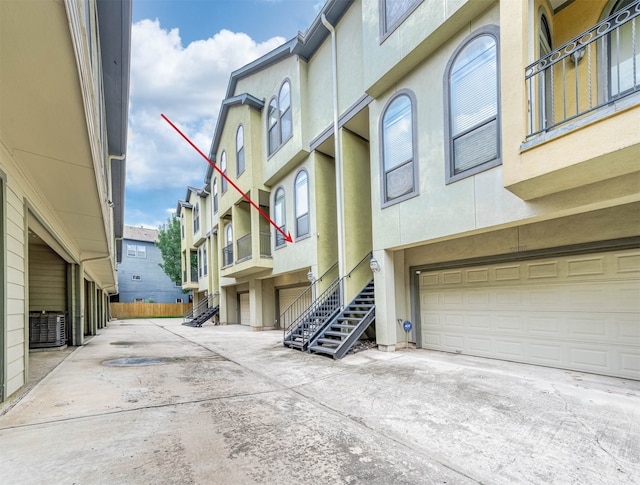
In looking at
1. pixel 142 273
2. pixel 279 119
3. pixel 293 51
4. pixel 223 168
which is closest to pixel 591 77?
pixel 293 51

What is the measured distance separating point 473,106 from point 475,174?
3.93 ft

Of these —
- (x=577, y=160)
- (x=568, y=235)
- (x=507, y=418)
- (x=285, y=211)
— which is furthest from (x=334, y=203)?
(x=507, y=418)

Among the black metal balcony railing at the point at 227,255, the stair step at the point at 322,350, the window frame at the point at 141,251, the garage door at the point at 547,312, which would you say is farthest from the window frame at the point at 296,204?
the window frame at the point at 141,251

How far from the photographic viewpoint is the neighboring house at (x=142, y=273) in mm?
30688

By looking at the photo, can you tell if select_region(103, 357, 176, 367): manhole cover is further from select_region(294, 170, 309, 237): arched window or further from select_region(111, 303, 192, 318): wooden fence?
select_region(111, 303, 192, 318): wooden fence

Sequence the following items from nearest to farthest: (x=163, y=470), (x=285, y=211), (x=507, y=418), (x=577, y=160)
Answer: (x=163, y=470)
(x=507, y=418)
(x=577, y=160)
(x=285, y=211)

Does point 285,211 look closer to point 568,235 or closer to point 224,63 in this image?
point 568,235

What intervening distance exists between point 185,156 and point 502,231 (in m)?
57.7

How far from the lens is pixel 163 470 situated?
2473 mm

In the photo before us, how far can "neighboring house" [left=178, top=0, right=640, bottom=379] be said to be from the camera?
411cm

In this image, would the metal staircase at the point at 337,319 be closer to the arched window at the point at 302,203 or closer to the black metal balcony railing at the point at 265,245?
the arched window at the point at 302,203

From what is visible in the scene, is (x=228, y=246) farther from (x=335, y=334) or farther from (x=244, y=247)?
(x=335, y=334)

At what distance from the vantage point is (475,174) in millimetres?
5238

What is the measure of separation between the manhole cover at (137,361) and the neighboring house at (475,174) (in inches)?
122
